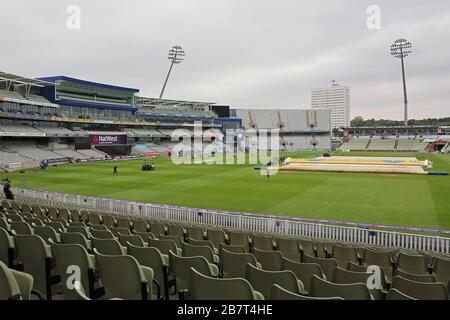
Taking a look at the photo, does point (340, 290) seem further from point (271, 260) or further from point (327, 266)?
point (327, 266)

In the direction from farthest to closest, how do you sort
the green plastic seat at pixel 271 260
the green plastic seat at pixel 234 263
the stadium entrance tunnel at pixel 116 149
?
the stadium entrance tunnel at pixel 116 149 → the green plastic seat at pixel 271 260 → the green plastic seat at pixel 234 263

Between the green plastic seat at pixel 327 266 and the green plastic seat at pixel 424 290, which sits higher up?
the green plastic seat at pixel 424 290

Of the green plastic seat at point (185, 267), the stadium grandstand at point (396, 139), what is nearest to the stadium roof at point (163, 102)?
the stadium grandstand at point (396, 139)

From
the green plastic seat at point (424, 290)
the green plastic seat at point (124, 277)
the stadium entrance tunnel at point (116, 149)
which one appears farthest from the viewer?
the stadium entrance tunnel at point (116, 149)

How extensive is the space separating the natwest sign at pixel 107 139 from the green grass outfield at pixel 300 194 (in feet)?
127

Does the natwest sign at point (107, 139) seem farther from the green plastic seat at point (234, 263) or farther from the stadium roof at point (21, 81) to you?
the green plastic seat at point (234, 263)

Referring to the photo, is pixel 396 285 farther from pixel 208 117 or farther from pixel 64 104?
pixel 208 117

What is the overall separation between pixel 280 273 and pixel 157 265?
2005 millimetres

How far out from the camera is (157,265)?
202 inches

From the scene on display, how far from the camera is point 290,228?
12.6 m

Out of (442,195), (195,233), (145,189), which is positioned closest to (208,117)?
(145,189)

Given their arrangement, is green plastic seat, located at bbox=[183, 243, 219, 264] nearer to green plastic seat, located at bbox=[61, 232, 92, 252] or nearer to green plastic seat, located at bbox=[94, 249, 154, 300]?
green plastic seat, located at bbox=[94, 249, 154, 300]

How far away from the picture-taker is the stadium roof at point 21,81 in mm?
58381

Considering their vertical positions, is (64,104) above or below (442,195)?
above
